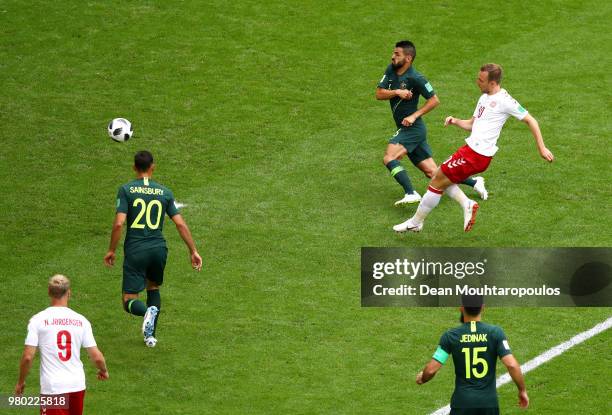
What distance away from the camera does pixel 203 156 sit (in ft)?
62.9

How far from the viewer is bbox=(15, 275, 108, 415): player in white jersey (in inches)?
439

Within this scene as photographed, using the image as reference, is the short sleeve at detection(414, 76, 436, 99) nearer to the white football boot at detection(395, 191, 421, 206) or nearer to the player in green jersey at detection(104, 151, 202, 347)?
the white football boot at detection(395, 191, 421, 206)

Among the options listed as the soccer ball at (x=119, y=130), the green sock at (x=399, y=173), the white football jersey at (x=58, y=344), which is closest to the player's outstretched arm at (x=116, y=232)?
the white football jersey at (x=58, y=344)

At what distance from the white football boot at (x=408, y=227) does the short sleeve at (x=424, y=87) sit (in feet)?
6.05

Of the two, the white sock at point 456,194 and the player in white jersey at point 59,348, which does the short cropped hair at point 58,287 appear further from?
the white sock at point 456,194

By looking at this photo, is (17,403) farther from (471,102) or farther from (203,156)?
(471,102)

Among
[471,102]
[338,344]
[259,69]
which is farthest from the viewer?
[259,69]

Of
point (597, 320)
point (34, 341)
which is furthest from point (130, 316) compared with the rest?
point (597, 320)

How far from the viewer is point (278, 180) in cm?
1848

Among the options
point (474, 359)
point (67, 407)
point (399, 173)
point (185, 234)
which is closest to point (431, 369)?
→ point (474, 359)

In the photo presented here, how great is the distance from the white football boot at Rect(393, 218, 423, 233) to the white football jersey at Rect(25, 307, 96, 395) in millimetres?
6427

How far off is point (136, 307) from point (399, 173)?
5.15m

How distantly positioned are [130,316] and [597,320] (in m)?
5.67

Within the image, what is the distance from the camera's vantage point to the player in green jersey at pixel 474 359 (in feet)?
36.2
